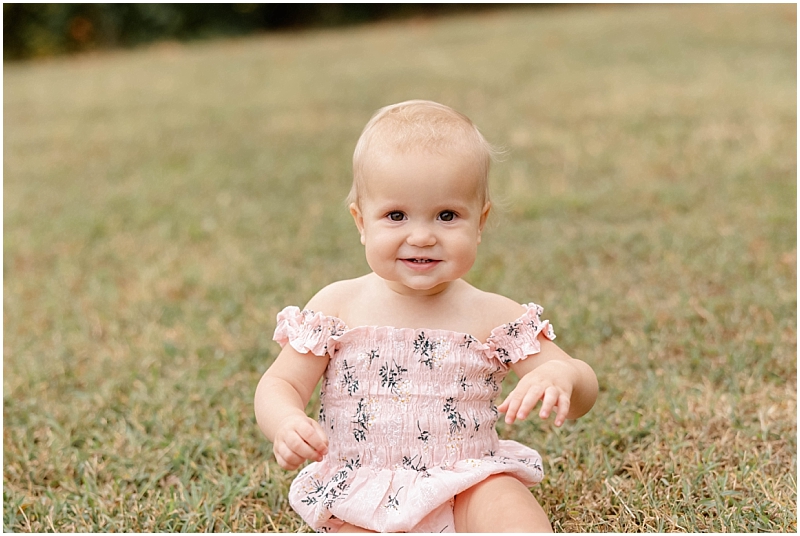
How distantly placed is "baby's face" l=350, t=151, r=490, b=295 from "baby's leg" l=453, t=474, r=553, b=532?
455 mm

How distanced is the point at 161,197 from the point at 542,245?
2644 millimetres

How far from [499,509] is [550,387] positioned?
0.91 ft

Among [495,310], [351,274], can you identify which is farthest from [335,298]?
[351,274]

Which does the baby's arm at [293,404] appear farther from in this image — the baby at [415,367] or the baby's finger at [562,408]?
the baby's finger at [562,408]

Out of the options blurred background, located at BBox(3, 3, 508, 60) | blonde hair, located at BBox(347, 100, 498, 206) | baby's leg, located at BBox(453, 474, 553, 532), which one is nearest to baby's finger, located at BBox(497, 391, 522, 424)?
baby's leg, located at BBox(453, 474, 553, 532)

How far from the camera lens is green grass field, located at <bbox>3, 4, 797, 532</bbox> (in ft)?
7.75

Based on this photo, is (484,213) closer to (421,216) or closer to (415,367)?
(421,216)

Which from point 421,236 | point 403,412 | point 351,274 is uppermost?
point 421,236

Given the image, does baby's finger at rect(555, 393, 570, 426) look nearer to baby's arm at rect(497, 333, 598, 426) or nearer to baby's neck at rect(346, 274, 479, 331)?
baby's arm at rect(497, 333, 598, 426)

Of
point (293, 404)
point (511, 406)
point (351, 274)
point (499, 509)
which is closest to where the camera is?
point (511, 406)

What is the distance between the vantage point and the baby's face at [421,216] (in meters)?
1.89

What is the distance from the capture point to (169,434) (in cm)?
271

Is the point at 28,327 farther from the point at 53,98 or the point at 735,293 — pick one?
the point at 53,98

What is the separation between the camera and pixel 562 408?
1.80 metres
